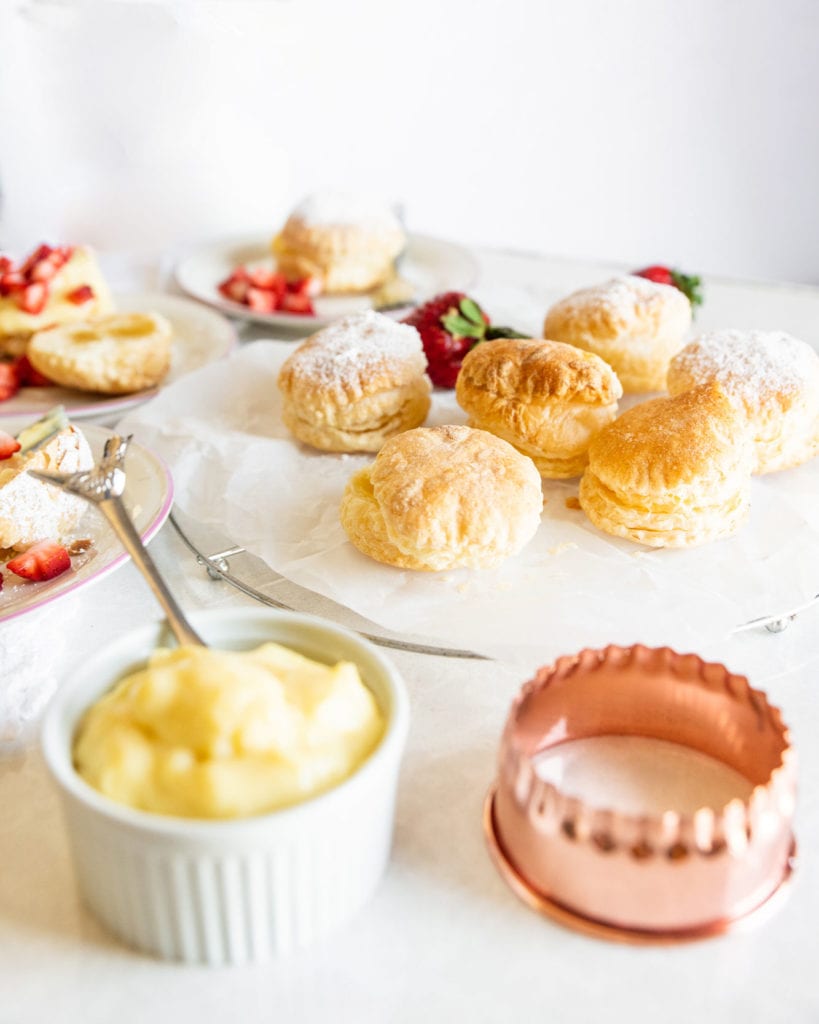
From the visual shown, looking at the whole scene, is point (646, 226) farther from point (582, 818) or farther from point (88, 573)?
point (582, 818)

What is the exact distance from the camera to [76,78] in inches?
117

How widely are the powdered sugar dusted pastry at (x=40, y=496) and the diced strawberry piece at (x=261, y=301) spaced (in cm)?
99

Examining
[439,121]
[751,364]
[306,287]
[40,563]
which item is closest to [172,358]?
[306,287]

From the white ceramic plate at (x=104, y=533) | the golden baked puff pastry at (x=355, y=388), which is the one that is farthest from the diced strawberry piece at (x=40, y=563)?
the golden baked puff pastry at (x=355, y=388)

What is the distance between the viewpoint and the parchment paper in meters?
1.36

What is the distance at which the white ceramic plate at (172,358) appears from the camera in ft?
6.70

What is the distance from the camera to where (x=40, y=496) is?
4.97ft

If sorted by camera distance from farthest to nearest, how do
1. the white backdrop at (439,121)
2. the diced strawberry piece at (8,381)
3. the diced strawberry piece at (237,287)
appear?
the white backdrop at (439,121), the diced strawberry piece at (237,287), the diced strawberry piece at (8,381)

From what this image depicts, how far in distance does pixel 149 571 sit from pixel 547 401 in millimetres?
750

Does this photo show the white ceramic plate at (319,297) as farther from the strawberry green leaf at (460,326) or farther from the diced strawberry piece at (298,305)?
the strawberry green leaf at (460,326)

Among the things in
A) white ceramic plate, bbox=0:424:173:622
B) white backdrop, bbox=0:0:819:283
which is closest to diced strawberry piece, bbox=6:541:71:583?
white ceramic plate, bbox=0:424:173:622

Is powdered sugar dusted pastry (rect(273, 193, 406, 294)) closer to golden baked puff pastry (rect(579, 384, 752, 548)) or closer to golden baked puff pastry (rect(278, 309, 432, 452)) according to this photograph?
golden baked puff pastry (rect(278, 309, 432, 452))

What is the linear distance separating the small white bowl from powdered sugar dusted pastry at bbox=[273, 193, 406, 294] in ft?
5.91

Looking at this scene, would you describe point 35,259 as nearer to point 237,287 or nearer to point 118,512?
point 237,287
